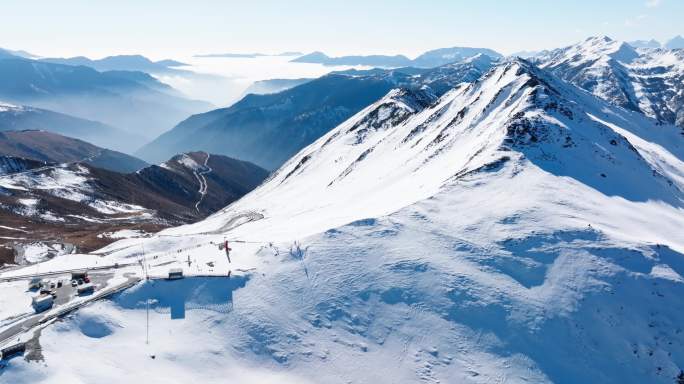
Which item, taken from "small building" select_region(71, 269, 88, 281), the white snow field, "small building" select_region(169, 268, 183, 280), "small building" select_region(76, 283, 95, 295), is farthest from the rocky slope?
"small building" select_region(169, 268, 183, 280)

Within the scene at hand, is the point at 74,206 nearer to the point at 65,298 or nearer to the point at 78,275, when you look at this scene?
the point at 78,275

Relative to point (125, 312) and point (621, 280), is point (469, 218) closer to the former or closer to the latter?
point (621, 280)

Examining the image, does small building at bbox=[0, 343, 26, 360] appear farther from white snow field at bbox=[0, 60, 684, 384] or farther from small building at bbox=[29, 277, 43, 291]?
small building at bbox=[29, 277, 43, 291]

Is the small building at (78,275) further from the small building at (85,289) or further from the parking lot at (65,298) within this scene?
the small building at (85,289)

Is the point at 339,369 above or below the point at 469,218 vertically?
below

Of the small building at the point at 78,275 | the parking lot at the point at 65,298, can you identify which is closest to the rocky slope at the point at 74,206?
the small building at the point at 78,275

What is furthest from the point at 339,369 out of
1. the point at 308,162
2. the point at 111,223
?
the point at 308,162
